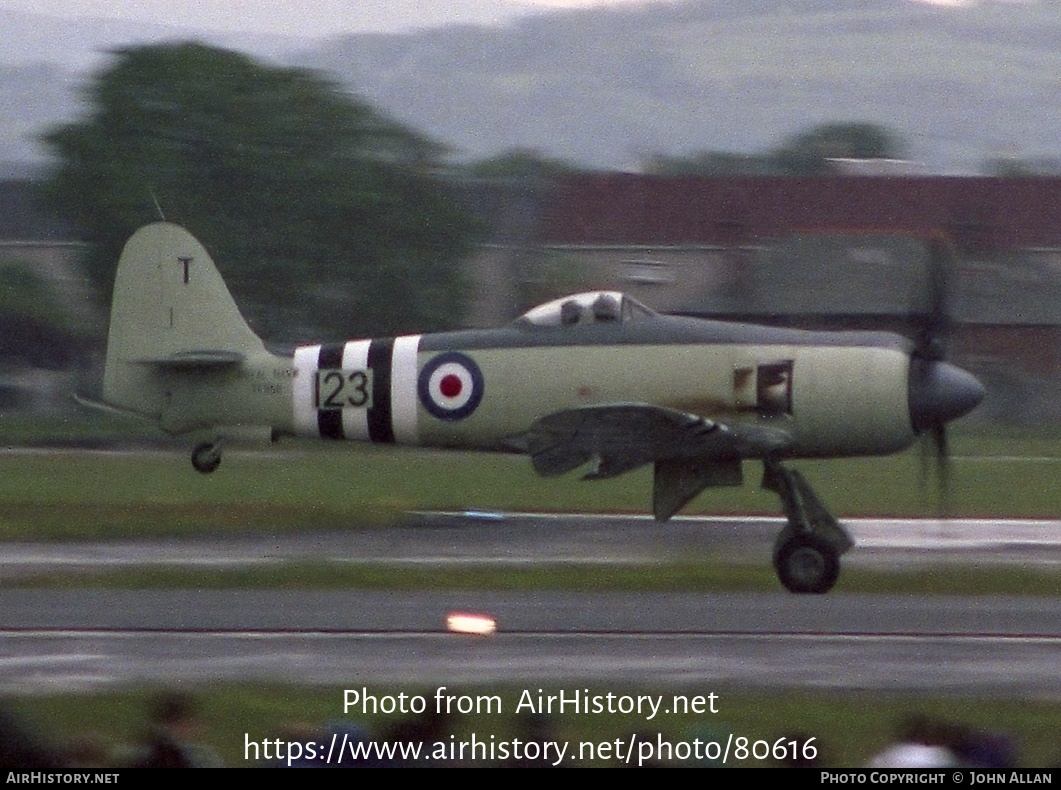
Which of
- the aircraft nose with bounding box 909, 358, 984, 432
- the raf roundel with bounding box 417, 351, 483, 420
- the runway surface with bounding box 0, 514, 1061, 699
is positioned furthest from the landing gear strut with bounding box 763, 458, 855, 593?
the raf roundel with bounding box 417, 351, 483, 420

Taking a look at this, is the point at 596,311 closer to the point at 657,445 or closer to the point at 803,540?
the point at 657,445

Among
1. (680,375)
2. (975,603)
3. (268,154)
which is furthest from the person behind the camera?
(268,154)

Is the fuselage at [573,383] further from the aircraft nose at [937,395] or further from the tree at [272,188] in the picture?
the tree at [272,188]

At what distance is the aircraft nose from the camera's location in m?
13.3

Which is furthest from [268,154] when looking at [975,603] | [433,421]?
[975,603]

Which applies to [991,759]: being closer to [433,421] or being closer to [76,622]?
[76,622]

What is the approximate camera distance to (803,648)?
10758mm

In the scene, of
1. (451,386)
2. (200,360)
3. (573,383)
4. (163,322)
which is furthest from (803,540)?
(163,322)

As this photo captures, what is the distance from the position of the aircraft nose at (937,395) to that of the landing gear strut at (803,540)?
106 centimetres

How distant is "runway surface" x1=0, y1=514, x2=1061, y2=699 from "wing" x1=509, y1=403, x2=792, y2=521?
3.51 feet

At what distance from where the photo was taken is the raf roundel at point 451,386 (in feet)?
47.3

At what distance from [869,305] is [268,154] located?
18.7 metres

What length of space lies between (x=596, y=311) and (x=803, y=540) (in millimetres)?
2635

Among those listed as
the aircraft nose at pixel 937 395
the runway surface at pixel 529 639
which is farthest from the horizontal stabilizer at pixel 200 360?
the aircraft nose at pixel 937 395
